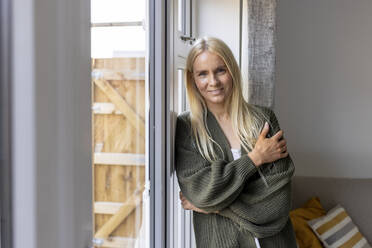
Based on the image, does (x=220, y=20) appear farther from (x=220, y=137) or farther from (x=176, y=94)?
(x=220, y=137)

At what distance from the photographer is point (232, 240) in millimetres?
1243

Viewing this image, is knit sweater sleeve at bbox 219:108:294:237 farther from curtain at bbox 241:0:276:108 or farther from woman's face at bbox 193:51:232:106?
curtain at bbox 241:0:276:108

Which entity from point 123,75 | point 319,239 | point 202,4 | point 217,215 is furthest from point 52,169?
point 319,239

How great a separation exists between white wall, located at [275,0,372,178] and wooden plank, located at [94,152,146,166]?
5.73 ft

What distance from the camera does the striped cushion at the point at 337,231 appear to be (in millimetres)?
2201

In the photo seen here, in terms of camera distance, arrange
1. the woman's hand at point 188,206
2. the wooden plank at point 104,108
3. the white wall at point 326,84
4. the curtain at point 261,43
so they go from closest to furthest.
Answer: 1. the wooden plank at point 104,108
2. the woman's hand at point 188,206
3. the curtain at point 261,43
4. the white wall at point 326,84

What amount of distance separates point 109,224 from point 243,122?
712 millimetres

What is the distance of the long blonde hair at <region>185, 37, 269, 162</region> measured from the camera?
1263 mm

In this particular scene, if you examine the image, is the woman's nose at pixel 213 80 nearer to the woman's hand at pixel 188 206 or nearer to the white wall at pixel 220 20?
the woman's hand at pixel 188 206

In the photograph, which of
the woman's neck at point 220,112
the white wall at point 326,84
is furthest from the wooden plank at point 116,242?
the white wall at point 326,84

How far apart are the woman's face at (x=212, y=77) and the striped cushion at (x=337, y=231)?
51.5 inches

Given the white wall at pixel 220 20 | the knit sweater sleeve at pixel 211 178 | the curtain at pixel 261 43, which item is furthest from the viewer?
the white wall at pixel 220 20

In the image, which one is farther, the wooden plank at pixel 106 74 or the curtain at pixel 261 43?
the curtain at pixel 261 43

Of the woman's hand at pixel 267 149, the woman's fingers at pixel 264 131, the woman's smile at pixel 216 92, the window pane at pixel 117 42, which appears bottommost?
the woman's hand at pixel 267 149
